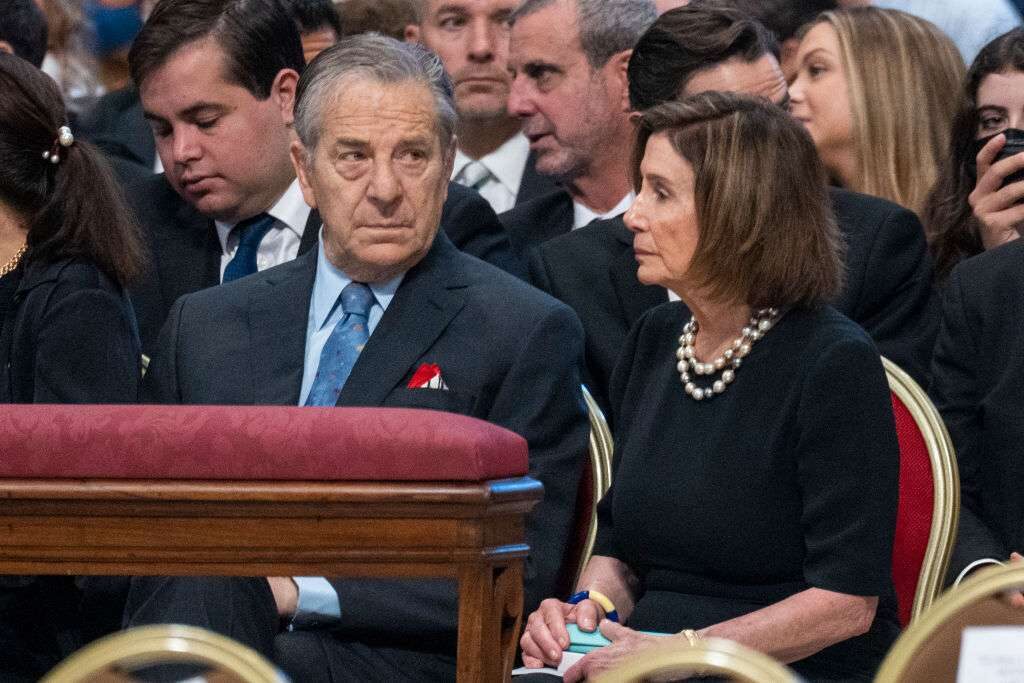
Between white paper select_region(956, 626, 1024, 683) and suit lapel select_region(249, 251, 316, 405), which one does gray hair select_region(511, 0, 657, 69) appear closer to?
suit lapel select_region(249, 251, 316, 405)

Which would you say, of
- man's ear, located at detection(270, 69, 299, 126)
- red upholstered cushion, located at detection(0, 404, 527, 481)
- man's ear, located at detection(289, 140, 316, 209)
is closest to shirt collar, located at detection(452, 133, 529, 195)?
man's ear, located at detection(270, 69, 299, 126)

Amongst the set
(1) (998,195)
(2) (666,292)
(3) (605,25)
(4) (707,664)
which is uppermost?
(4) (707,664)

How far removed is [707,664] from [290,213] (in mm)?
2626

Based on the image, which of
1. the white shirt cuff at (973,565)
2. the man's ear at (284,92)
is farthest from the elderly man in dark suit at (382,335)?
the man's ear at (284,92)

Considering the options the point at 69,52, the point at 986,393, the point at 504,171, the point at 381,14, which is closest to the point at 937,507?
the point at 986,393

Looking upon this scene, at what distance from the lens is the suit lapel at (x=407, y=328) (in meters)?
2.80

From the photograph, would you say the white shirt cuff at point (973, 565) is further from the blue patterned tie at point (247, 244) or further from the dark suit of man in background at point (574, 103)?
the blue patterned tie at point (247, 244)

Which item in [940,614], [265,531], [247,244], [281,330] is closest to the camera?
[940,614]

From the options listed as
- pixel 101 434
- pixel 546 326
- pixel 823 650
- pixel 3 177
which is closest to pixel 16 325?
pixel 3 177

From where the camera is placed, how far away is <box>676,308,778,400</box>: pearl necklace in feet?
8.44

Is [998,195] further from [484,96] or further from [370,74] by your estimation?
[484,96]

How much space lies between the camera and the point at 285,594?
2471 millimetres

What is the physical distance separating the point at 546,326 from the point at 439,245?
31 centimetres

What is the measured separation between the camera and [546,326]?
9.31 ft
